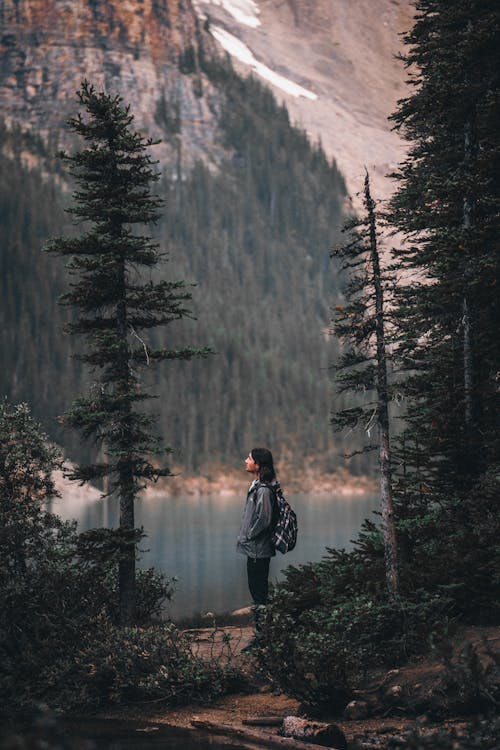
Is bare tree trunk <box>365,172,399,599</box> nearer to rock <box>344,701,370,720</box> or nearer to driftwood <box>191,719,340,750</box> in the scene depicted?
rock <box>344,701,370,720</box>

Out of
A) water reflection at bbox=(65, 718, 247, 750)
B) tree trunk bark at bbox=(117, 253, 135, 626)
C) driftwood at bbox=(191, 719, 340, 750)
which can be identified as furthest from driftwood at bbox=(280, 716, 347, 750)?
tree trunk bark at bbox=(117, 253, 135, 626)

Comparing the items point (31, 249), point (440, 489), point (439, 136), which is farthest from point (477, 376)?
point (31, 249)

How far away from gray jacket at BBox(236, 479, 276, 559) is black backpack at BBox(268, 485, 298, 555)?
0.10 meters

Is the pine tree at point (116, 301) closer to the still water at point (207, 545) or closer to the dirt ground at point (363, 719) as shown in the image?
the still water at point (207, 545)

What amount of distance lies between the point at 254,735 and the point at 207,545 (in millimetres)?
47680

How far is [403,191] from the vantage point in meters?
22.1

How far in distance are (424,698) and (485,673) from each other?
124 cm

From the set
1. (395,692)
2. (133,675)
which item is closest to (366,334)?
(395,692)

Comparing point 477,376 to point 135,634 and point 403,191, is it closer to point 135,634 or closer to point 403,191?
point 403,191

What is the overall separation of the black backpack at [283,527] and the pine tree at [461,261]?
3448mm

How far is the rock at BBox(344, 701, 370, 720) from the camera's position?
1175cm

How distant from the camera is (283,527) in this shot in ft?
46.5

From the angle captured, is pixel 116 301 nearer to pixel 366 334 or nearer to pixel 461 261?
pixel 366 334

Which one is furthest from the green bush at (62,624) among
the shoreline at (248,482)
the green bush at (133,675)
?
the shoreline at (248,482)
